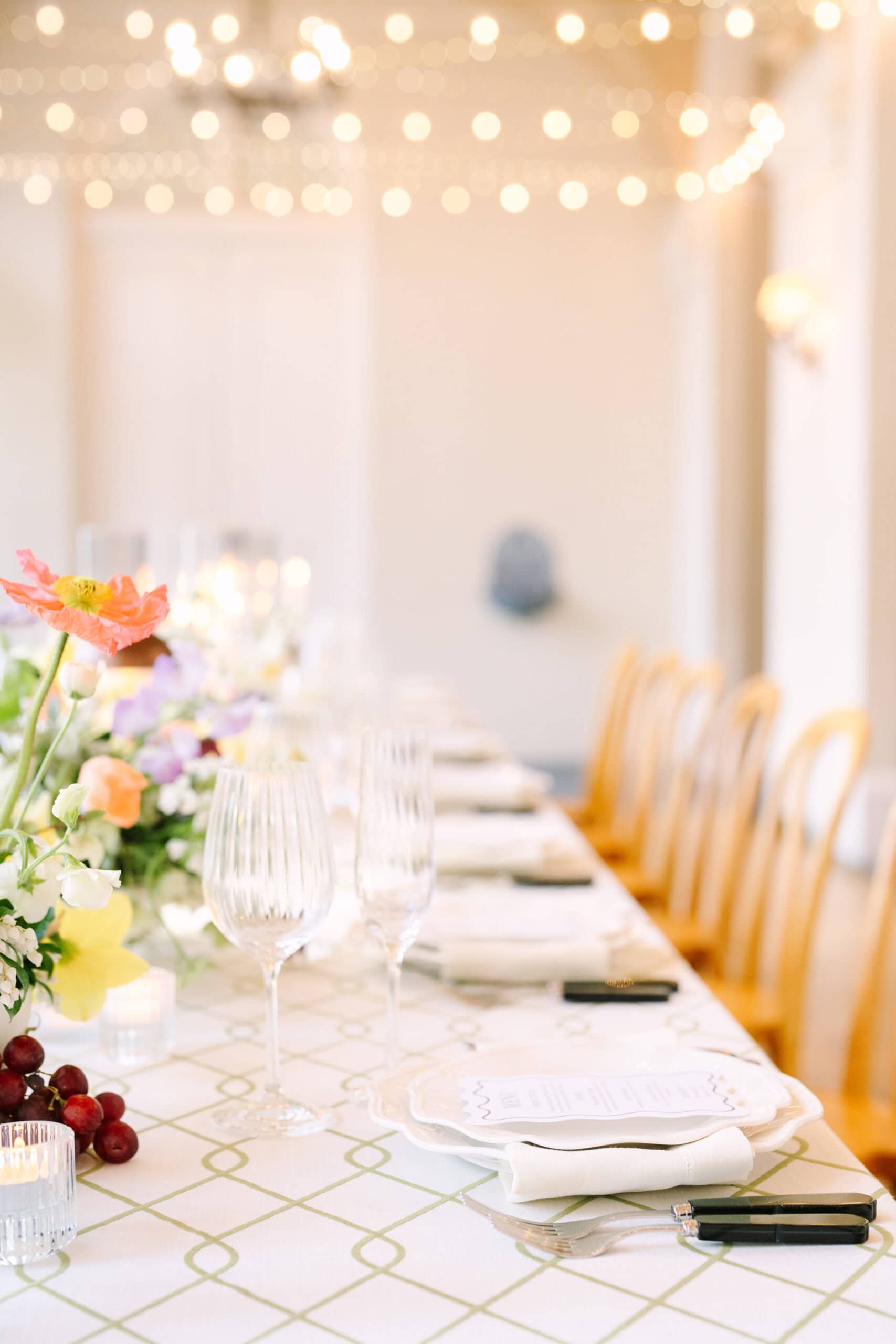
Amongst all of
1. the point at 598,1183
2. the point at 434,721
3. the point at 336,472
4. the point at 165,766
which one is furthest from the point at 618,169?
the point at 598,1183

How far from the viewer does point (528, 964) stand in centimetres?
125

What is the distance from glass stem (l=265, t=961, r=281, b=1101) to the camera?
0.91m

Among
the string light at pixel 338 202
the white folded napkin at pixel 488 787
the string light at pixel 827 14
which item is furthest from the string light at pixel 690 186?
the white folded napkin at pixel 488 787

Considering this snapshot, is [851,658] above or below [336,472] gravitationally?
below

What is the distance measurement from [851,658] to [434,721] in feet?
7.17

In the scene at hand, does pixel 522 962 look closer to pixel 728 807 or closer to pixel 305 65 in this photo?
pixel 728 807

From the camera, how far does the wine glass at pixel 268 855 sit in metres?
0.87

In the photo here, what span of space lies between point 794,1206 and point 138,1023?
1.82ft

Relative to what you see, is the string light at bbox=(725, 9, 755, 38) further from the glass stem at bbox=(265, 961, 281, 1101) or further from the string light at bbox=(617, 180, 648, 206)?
the glass stem at bbox=(265, 961, 281, 1101)

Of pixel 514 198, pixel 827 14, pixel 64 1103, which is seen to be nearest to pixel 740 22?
pixel 827 14

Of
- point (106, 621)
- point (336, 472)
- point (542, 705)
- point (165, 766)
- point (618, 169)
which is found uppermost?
point (618, 169)

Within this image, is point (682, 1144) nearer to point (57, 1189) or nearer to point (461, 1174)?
point (461, 1174)

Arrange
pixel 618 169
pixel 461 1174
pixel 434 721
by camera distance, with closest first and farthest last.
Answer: pixel 461 1174 → pixel 434 721 → pixel 618 169

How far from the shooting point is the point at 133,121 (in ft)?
23.7
